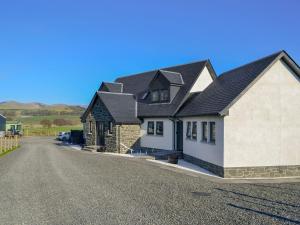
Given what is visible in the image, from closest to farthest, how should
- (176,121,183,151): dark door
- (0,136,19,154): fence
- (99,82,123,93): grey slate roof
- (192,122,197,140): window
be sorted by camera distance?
(192,122,197,140): window → (176,121,183,151): dark door → (0,136,19,154): fence → (99,82,123,93): grey slate roof

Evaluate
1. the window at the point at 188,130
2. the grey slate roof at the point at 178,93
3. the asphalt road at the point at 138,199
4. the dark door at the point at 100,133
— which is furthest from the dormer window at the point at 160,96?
the asphalt road at the point at 138,199

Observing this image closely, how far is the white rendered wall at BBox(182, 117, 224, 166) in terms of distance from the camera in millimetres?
15110

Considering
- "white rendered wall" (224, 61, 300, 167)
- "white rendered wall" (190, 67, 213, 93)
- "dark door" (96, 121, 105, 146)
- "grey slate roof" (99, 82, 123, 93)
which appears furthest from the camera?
"grey slate roof" (99, 82, 123, 93)

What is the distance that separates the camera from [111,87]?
34.0 metres

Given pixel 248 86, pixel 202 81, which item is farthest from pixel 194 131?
pixel 202 81

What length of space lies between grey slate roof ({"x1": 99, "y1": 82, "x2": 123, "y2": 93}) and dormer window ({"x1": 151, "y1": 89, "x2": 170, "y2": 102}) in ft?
26.0

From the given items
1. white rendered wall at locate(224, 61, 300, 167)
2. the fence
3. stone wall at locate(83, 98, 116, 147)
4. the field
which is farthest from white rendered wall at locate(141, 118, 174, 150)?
the field

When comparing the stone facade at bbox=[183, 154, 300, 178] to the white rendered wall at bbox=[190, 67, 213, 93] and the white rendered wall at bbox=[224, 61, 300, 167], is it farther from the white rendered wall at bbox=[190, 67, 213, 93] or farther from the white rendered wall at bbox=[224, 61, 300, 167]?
the white rendered wall at bbox=[190, 67, 213, 93]

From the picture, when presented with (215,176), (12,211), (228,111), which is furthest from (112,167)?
(12,211)

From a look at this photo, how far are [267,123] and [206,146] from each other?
3.75 meters

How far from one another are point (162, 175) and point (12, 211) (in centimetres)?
799

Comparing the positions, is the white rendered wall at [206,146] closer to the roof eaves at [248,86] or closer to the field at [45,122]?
the roof eaves at [248,86]

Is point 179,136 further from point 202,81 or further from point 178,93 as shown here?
point 202,81

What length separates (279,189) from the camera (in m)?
12.0
